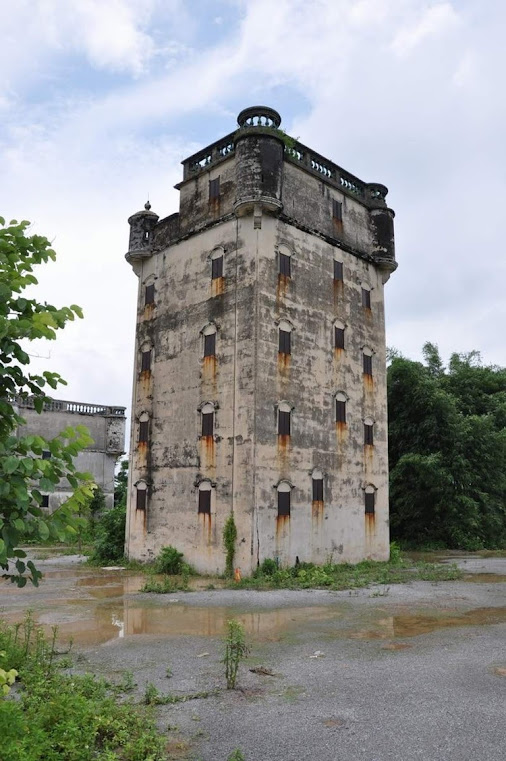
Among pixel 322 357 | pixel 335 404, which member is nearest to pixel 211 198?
pixel 322 357

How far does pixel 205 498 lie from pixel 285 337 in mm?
5837

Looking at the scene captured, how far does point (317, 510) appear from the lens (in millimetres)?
20109

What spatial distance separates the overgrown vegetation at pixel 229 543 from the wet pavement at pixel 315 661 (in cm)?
186

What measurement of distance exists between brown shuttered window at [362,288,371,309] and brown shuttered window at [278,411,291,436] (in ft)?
21.6

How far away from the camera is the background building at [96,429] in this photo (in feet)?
123

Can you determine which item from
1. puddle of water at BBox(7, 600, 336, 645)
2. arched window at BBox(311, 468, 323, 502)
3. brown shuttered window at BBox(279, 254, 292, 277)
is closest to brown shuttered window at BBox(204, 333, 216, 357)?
brown shuttered window at BBox(279, 254, 292, 277)

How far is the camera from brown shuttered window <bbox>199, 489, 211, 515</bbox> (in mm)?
19438

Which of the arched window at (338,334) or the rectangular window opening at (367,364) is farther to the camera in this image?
the rectangular window opening at (367,364)

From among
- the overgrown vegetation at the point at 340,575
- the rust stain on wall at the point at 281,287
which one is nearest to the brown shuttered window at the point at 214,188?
the rust stain on wall at the point at 281,287

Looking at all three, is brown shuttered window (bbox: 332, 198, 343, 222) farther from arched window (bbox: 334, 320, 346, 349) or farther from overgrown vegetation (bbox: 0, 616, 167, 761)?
overgrown vegetation (bbox: 0, 616, 167, 761)

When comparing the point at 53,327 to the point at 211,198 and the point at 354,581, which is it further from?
the point at 211,198

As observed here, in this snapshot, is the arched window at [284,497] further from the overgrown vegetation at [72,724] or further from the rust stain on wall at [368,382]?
the overgrown vegetation at [72,724]

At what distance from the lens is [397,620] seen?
39.9 feet

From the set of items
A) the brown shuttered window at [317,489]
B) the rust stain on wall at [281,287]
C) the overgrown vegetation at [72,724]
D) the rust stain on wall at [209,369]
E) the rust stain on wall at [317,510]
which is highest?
the rust stain on wall at [281,287]
